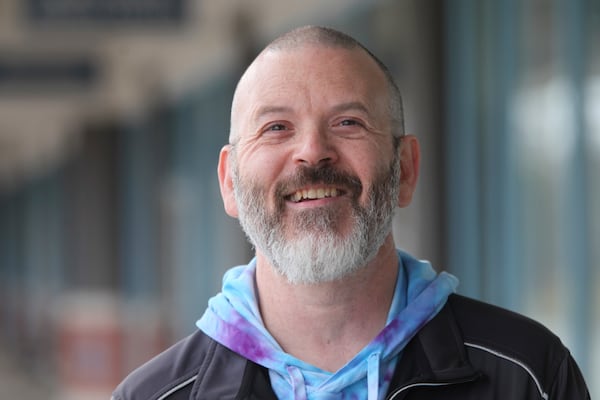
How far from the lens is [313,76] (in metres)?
2.21

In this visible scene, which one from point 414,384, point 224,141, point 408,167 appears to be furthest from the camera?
point 224,141

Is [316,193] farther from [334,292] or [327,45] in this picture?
[327,45]

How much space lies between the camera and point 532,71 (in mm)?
5219

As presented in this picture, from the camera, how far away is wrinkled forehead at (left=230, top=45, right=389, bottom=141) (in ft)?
7.22

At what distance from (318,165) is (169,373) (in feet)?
1.75

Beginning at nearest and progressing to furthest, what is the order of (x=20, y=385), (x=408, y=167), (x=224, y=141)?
(x=408, y=167)
(x=224, y=141)
(x=20, y=385)

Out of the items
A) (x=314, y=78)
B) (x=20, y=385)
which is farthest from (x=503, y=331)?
(x=20, y=385)

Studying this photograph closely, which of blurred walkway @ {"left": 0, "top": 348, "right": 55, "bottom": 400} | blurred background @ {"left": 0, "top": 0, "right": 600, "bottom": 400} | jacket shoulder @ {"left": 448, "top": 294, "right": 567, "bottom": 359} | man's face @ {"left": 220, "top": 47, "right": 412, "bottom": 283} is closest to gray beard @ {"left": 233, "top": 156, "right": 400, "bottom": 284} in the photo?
man's face @ {"left": 220, "top": 47, "right": 412, "bottom": 283}

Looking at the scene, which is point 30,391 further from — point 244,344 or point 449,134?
point 244,344

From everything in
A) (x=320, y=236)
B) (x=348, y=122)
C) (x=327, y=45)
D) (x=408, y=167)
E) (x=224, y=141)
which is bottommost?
(x=224, y=141)

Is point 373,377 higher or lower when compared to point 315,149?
lower

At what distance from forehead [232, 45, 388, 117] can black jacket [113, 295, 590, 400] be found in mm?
484

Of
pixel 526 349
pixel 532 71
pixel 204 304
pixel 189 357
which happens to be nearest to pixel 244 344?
pixel 189 357

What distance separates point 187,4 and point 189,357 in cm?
453
